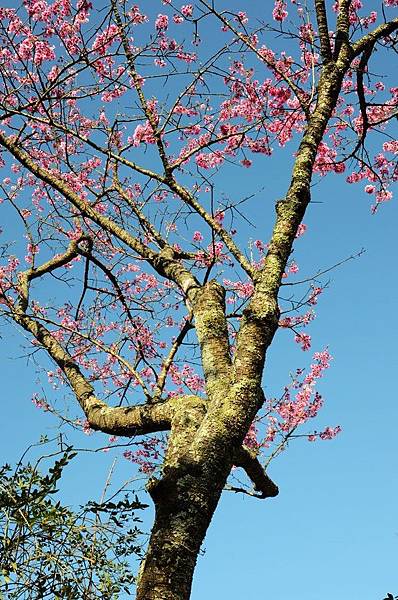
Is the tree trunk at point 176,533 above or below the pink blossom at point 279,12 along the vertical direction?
below

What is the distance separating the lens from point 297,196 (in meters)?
4.44

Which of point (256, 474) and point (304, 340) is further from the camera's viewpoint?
point (304, 340)

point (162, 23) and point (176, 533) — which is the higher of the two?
point (162, 23)

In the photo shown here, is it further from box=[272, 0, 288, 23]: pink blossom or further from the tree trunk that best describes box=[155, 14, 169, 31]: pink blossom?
the tree trunk

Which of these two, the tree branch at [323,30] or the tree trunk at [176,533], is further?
the tree branch at [323,30]

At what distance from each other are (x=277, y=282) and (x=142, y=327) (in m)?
4.52

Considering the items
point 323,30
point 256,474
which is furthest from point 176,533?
point 323,30

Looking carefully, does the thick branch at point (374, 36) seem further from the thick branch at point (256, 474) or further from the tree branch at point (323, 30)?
the thick branch at point (256, 474)

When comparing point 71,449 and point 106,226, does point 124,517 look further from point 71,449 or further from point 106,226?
point 106,226

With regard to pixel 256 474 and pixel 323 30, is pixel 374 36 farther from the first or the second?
pixel 256 474

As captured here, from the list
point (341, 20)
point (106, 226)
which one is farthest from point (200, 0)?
point (106, 226)

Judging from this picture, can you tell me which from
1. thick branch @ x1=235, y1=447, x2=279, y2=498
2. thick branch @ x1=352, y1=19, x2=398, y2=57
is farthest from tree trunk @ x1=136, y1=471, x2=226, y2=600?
thick branch @ x1=352, y1=19, x2=398, y2=57

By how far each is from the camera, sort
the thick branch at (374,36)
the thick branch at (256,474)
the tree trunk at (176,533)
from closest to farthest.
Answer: the tree trunk at (176,533)
the thick branch at (256,474)
the thick branch at (374,36)

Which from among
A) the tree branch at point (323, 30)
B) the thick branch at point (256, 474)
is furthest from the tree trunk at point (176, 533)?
the tree branch at point (323, 30)
